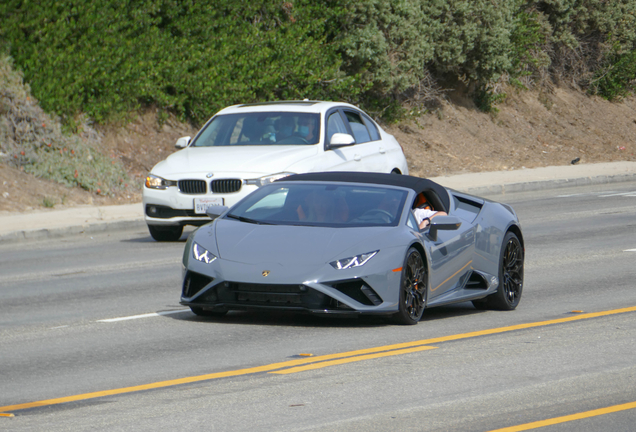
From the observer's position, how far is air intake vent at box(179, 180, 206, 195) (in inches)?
562

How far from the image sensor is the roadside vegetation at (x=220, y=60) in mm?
21391

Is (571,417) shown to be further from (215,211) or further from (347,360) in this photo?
(215,211)

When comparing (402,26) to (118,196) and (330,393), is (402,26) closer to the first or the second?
(118,196)

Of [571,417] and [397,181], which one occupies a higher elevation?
[397,181]

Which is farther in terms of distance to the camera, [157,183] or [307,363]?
[157,183]

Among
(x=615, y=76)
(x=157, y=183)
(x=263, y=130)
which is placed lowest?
(x=615, y=76)

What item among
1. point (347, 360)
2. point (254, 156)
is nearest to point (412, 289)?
point (347, 360)

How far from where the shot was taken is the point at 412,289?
8.49 meters

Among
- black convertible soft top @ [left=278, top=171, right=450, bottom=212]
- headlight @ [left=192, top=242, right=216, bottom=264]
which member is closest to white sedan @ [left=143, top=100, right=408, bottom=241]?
black convertible soft top @ [left=278, top=171, right=450, bottom=212]

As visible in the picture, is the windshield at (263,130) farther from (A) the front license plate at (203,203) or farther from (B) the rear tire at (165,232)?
(A) the front license plate at (203,203)

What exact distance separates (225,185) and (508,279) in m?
5.48

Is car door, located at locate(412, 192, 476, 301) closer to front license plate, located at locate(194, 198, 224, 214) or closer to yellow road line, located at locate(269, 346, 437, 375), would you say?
yellow road line, located at locate(269, 346, 437, 375)

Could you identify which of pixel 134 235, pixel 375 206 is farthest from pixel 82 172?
pixel 375 206

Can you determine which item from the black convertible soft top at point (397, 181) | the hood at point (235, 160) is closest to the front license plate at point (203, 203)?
the hood at point (235, 160)
